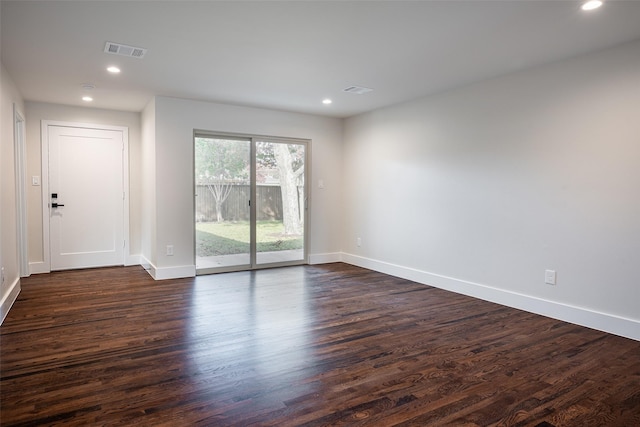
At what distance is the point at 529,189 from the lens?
3.85m

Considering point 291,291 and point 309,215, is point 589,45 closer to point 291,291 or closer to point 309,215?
point 291,291

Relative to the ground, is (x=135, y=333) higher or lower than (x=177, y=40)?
lower

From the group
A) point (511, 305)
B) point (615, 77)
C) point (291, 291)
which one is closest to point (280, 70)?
point (291, 291)

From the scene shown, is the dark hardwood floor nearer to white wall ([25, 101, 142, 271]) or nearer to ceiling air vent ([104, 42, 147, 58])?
white wall ([25, 101, 142, 271])

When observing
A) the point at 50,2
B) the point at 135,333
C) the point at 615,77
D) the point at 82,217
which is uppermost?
the point at 50,2

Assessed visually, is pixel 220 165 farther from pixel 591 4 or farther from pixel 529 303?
pixel 591 4

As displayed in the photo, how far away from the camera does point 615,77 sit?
3219mm

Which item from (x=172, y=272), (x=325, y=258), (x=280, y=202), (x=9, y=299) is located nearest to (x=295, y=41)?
(x=280, y=202)

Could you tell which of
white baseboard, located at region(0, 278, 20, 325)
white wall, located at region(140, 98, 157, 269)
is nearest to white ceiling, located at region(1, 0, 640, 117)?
white wall, located at region(140, 98, 157, 269)

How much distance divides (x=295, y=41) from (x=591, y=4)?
6.88 feet

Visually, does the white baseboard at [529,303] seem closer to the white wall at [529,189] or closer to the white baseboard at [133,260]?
the white wall at [529,189]

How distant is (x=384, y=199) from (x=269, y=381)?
3783 millimetres

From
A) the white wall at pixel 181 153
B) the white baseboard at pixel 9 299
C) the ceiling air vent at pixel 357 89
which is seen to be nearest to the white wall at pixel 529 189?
the ceiling air vent at pixel 357 89

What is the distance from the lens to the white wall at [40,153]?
5.38 m
